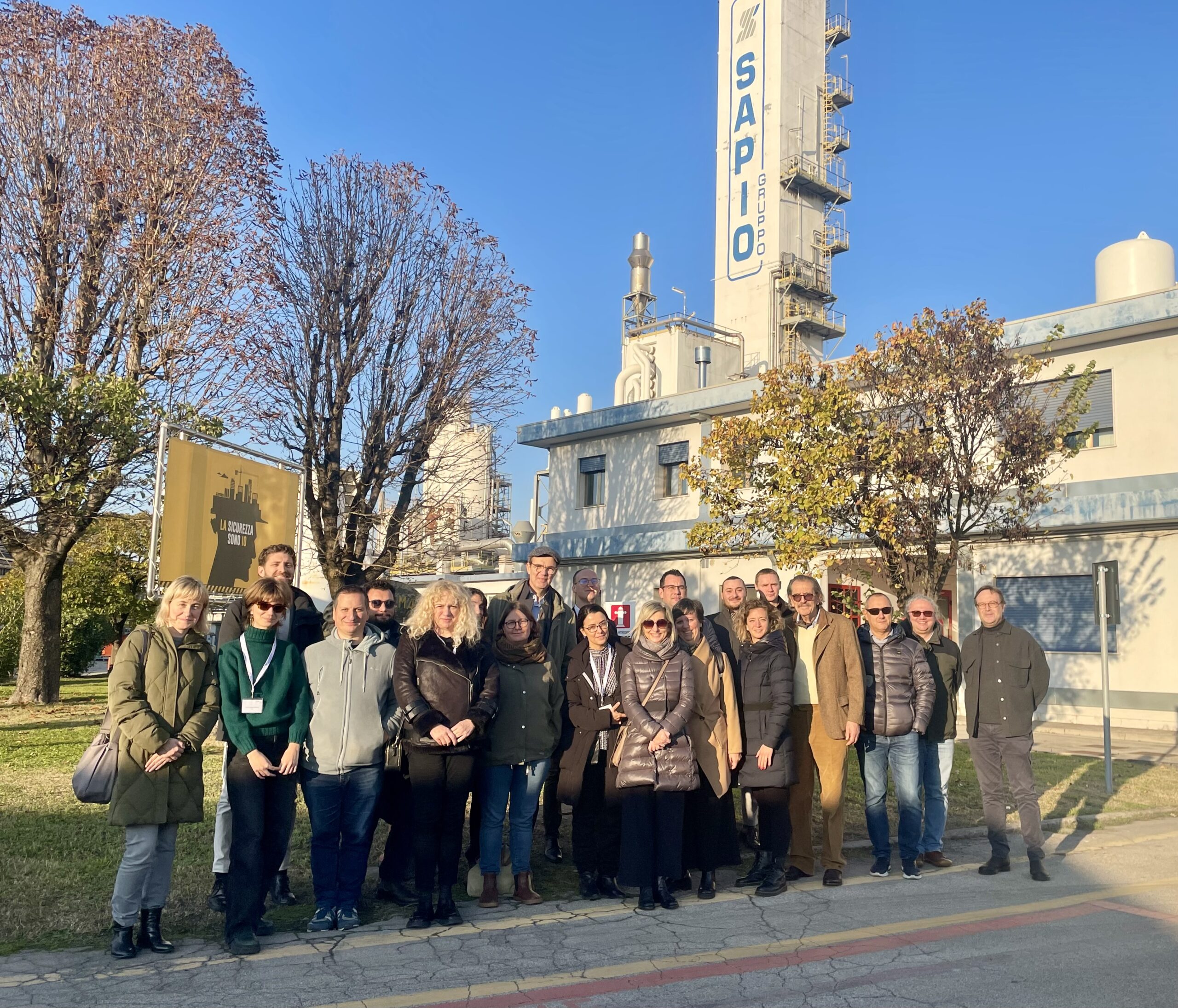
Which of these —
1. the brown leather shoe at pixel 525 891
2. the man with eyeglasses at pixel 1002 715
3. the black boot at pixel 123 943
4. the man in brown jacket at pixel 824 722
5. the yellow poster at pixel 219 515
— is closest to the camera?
the black boot at pixel 123 943

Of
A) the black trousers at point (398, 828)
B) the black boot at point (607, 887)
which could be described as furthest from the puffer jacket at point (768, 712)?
the black trousers at point (398, 828)

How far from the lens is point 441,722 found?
5617 millimetres

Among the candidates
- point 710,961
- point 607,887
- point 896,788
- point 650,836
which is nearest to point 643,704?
point 650,836

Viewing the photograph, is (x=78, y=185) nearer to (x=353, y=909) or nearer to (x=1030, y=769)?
(x=353, y=909)

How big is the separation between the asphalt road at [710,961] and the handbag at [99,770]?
77 cm

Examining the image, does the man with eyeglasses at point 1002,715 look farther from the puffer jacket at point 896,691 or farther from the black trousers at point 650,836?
the black trousers at point 650,836

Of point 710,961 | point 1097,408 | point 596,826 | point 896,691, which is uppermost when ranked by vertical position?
point 1097,408

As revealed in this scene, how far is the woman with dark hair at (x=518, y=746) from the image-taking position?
238 inches

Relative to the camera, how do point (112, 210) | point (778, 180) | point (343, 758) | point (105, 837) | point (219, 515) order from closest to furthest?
1. point (343, 758)
2. point (105, 837)
3. point (219, 515)
4. point (112, 210)
5. point (778, 180)

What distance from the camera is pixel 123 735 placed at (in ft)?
16.4

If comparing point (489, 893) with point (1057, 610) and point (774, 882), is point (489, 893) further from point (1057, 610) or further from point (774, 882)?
point (1057, 610)

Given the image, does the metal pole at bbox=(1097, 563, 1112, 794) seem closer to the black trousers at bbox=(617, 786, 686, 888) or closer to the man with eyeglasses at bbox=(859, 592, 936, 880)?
the man with eyeglasses at bbox=(859, 592, 936, 880)

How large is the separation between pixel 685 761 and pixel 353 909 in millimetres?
2035

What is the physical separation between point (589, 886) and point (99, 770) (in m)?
2.93
